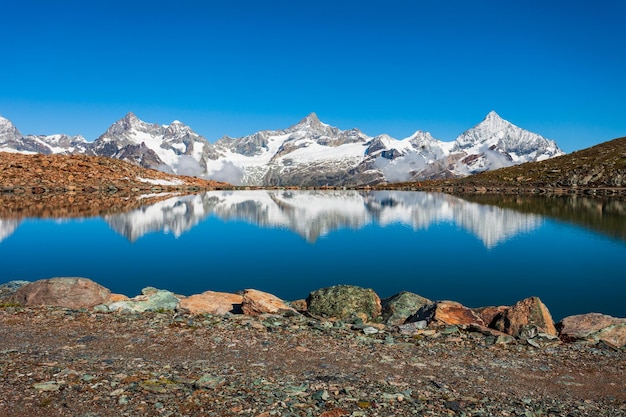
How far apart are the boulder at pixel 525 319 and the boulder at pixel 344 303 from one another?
20.0ft

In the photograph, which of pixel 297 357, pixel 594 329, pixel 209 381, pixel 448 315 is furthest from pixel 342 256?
pixel 209 381

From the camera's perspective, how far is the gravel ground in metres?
13.1

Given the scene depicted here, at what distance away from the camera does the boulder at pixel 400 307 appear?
24.3m

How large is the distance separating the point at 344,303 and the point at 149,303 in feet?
33.1

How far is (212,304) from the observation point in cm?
2536

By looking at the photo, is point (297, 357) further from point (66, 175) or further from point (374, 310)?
point (66, 175)

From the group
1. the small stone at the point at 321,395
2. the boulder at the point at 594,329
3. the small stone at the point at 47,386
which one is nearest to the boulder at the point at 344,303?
the boulder at the point at 594,329

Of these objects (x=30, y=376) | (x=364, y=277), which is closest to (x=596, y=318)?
(x=364, y=277)

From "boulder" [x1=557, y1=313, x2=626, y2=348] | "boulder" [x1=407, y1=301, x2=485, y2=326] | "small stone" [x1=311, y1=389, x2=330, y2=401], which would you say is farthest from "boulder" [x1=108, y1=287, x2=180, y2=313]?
"boulder" [x1=557, y1=313, x2=626, y2=348]

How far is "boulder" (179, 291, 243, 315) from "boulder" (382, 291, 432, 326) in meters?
7.81

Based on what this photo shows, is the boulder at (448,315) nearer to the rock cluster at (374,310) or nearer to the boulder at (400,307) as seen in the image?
the rock cluster at (374,310)

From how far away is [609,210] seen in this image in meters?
96.9

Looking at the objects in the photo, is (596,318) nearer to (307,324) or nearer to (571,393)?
(571,393)

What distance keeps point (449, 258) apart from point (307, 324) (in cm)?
2767
